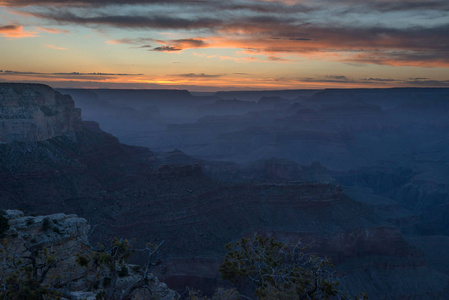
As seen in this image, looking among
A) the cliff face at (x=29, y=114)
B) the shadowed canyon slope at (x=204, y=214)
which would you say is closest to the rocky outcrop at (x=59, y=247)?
the shadowed canyon slope at (x=204, y=214)

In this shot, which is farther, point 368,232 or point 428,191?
point 428,191

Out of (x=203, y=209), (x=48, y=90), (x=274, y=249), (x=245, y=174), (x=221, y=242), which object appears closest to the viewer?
(x=274, y=249)

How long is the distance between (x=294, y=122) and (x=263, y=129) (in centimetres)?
1821

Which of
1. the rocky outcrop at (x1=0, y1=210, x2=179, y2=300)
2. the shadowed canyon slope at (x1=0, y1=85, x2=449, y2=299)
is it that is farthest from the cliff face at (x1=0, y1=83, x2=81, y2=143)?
the rocky outcrop at (x1=0, y1=210, x2=179, y2=300)

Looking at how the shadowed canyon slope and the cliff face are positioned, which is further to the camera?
the cliff face

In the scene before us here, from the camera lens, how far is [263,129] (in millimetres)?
156500

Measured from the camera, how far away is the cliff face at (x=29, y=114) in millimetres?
52750

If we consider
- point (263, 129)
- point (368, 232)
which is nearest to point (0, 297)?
point (368, 232)

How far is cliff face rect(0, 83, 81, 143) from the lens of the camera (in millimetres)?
52750

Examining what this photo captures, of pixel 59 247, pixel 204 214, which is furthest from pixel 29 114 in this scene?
pixel 59 247

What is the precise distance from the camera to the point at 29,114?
182 ft

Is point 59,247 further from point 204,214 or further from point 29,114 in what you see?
point 29,114

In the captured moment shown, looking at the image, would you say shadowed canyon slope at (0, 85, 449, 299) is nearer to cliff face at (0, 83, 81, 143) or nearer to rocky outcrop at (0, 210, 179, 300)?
cliff face at (0, 83, 81, 143)

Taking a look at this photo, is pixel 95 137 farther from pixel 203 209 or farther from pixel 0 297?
pixel 0 297
